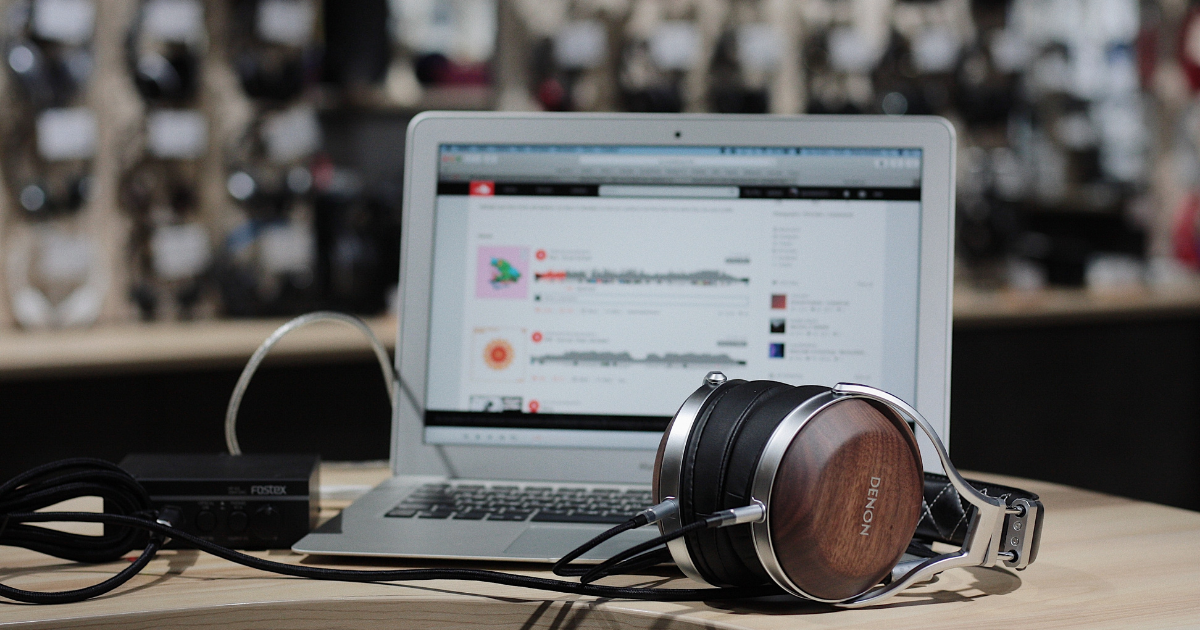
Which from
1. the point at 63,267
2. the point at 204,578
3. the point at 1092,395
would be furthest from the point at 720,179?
the point at 1092,395

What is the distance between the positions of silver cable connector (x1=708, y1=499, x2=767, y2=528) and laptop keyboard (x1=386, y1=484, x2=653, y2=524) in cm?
21

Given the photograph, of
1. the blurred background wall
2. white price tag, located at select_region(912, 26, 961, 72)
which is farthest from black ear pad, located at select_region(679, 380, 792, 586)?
white price tag, located at select_region(912, 26, 961, 72)

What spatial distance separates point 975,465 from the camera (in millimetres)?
2500

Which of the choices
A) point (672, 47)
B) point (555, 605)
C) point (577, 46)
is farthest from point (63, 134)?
point (555, 605)

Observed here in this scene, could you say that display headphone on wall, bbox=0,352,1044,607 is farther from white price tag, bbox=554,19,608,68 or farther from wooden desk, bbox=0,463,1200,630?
white price tag, bbox=554,19,608,68

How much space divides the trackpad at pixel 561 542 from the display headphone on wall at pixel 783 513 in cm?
3

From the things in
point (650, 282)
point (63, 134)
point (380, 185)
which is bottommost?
point (650, 282)

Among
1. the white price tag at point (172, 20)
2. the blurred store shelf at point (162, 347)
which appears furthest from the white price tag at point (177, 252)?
the white price tag at point (172, 20)

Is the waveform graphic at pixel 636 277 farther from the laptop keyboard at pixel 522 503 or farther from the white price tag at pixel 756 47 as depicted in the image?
the white price tag at pixel 756 47

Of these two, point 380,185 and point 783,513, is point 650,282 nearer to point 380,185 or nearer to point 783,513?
point 783,513

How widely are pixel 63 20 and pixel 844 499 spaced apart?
2091 millimetres

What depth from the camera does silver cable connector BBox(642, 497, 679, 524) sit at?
597 millimetres

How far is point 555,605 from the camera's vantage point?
2.05ft

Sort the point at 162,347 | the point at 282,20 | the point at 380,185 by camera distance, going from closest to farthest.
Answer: the point at 162,347 → the point at 282,20 → the point at 380,185
